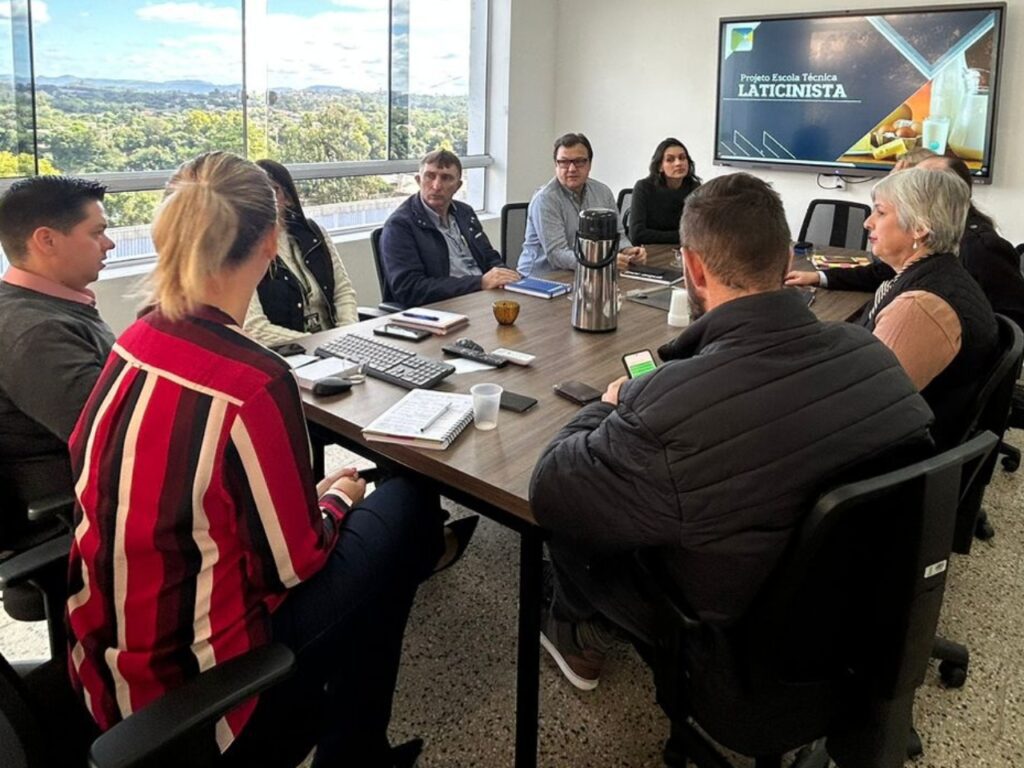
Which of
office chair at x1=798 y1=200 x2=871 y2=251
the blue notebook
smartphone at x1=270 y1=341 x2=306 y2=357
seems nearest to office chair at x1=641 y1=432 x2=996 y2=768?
smartphone at x1=270 y1=341 x2=306 y2=357

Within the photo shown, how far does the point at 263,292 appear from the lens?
269cm

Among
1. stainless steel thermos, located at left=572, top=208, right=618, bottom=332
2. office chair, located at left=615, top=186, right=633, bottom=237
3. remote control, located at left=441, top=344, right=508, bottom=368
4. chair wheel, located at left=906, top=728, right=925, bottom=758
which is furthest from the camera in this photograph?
office chair, located at left=615, top=186, right=633, bottom=237

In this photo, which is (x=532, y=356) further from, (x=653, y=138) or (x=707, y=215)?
(x=653, y=138)

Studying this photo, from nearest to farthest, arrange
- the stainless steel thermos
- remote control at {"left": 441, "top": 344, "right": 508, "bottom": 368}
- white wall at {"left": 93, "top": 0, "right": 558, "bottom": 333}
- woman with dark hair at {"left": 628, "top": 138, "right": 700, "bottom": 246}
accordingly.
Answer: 1. remote control at {"left": 441, "top": 344, "right": 508, "bottom": 368}
2. the stainless steel thermos
3. woman with dark hair at {"left": 628, "top": 138, "right": 700, "bottom": 246}
4. white wall at {"left": 93, "top": 0, "right": 558, "bottom": 333}

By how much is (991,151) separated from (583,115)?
9.12 ft

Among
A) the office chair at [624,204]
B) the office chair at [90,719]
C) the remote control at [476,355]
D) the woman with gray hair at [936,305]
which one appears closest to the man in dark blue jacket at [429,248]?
the remote control at [476,355]

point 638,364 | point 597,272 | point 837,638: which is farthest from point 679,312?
point 837,638

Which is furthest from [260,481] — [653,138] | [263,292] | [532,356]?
[653,138]

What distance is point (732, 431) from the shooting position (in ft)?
3.67

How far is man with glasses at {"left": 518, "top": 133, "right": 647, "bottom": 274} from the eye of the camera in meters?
3.60

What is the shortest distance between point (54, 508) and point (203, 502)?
63 centimetres

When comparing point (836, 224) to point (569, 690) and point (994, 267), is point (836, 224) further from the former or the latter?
point (569, 690)

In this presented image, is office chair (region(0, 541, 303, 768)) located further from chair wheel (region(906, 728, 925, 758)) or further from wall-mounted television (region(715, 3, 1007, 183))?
wall-mounted television (region(715, 3, 1007, 183))

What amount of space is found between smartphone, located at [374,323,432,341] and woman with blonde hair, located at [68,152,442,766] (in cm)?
101
